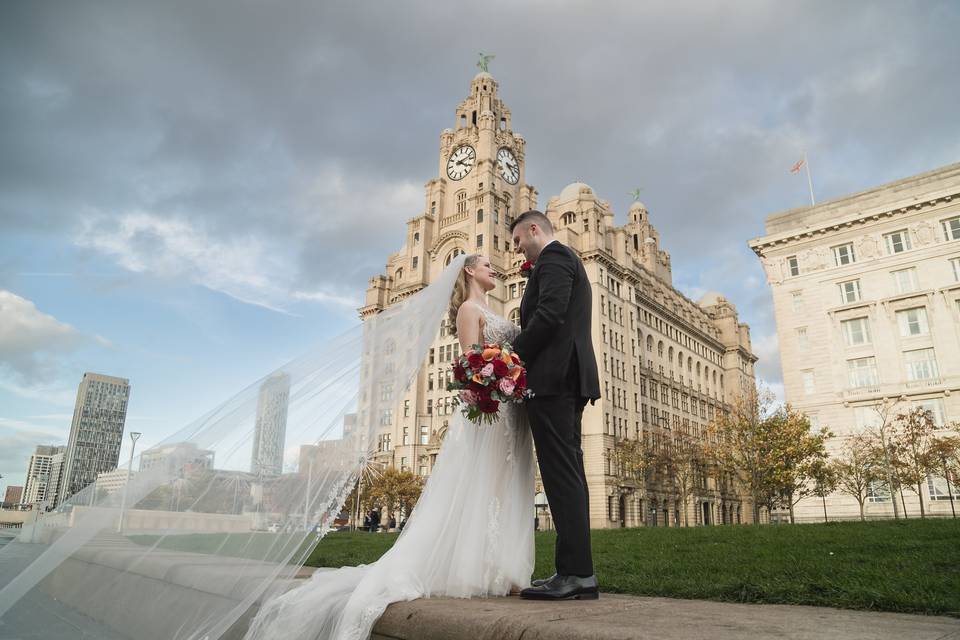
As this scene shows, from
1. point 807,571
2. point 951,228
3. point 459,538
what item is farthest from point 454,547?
point 951,228

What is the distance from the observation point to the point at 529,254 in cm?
484

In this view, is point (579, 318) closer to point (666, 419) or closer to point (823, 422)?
point (823, 422)

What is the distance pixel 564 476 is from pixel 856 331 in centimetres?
4250

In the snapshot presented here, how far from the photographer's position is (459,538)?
14.3 ft

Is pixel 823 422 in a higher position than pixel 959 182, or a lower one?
lower

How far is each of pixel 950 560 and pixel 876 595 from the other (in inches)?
89.4

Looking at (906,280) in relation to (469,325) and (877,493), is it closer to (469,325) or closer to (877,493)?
(877,493)

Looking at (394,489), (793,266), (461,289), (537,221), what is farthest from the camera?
(394,489)

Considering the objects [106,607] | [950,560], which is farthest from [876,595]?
[106,607]

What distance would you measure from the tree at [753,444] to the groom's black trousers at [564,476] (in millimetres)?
29983

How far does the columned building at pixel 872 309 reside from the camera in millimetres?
35688

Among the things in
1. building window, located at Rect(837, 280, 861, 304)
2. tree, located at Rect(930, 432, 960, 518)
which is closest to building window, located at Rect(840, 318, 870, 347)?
building window, located at Rect(837, 280, 861, 304)

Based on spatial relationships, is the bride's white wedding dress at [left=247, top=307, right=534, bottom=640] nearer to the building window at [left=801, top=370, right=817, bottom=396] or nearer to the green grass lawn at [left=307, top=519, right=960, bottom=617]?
the green grass lawn at [left=307, top=519, right=960, bottom=617]

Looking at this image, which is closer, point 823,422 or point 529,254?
point 529,254
